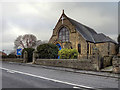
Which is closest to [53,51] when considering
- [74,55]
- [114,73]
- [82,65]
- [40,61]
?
[40,61]

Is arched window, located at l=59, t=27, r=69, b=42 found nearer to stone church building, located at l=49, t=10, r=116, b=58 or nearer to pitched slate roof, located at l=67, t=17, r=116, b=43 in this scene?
stone church building, located at l=49, t=10, r=116, b=58

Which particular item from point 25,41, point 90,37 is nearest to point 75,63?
point 90,37

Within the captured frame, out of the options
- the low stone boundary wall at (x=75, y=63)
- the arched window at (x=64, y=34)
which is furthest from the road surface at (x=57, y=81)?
the arched window at (x=64, y=34)

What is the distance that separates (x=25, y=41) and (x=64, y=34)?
2756 centimetres

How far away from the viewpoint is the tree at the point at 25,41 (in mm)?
46375

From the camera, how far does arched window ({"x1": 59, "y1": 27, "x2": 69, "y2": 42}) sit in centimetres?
2517

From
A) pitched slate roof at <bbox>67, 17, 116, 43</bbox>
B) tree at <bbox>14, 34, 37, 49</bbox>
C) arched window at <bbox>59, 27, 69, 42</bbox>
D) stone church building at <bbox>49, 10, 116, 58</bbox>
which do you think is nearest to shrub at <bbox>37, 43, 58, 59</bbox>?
stone church building at <bbox>49, 10, 116, 58</bbox>

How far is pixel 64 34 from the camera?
2555 cm

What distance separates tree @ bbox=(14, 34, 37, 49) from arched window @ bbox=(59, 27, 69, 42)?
24442 mm

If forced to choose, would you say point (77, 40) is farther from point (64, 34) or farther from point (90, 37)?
point (90, 37)

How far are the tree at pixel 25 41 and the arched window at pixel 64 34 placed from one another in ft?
80.2

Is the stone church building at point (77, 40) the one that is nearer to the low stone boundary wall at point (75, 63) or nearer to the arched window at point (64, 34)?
the arched window at point (64, 34)

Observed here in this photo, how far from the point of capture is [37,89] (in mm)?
4820

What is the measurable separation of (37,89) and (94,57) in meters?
7.12
